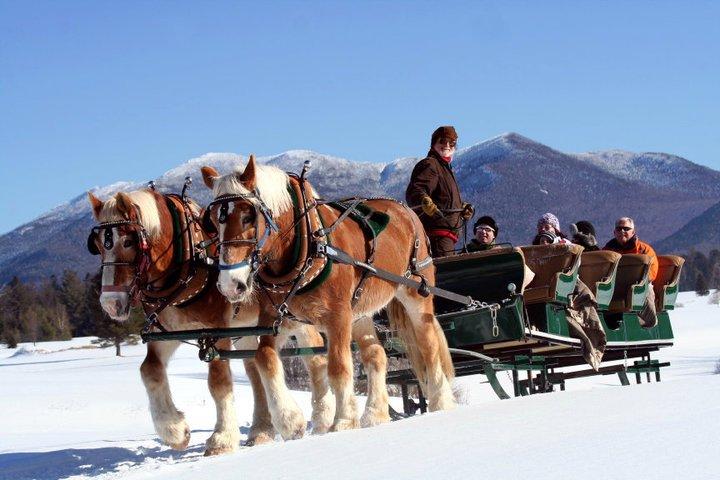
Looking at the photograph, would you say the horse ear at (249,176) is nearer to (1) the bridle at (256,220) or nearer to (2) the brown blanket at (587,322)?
(1) the bridle at (256,220)

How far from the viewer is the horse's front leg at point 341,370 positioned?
285 inches

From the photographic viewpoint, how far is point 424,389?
891 cm

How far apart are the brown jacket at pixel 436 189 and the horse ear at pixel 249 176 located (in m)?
2.76

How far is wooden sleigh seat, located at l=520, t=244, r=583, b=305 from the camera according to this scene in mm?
9805

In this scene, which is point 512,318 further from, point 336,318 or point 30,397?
point 30,397

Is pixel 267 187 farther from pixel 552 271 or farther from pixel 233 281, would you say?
pixel 552 271

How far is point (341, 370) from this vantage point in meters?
7.22

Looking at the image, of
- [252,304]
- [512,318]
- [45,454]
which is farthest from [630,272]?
[45,454]

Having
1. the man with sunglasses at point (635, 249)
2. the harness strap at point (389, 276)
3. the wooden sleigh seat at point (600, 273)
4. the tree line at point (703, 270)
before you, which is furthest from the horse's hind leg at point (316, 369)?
the tree line at point (703, 270)

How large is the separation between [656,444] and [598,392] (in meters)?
2.93

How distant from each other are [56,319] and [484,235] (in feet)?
219

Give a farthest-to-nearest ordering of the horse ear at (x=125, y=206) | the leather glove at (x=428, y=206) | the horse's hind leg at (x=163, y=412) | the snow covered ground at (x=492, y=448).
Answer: the leather glove at (x=428, y=206), the horse's hind leg at (x=163, y=412), the horse ear at (x=125, y=206), the snow covered ground at (x=492, y=448)

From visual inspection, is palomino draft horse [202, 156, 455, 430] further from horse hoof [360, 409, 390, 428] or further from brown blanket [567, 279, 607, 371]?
brown blanket [567, 279, 607, 371]

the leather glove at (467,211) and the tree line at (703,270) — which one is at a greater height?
the tree line at (703,270)
